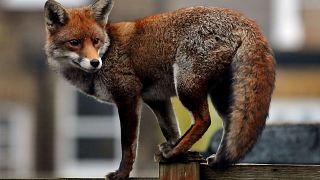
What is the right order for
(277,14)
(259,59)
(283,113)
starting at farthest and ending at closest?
(277,14) < (283,113) < (259,59)

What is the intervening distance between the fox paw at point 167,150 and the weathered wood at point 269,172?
14.3 inches

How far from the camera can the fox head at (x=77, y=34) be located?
6793 millimetres

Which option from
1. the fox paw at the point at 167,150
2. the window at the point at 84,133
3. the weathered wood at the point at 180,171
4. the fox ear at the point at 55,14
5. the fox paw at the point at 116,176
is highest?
the fox ear at the point at 55,14

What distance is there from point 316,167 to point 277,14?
2480 cm

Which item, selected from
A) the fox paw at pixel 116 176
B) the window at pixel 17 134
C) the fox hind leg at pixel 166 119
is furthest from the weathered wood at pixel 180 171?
the window at pixel 17 134

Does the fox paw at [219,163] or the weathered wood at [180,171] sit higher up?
the fox paw at [219,163]

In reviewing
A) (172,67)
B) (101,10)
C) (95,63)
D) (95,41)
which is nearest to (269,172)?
(172,67)

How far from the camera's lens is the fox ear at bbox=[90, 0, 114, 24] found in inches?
275

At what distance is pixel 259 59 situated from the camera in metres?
6.29

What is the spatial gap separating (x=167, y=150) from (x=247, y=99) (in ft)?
1.79

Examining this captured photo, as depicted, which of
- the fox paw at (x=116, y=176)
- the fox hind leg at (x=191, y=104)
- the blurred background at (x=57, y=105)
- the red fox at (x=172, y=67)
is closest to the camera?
the red fox at (x=172, y=67)

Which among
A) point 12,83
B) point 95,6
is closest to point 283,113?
point 12,83

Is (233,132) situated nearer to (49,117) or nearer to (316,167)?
(316,167)

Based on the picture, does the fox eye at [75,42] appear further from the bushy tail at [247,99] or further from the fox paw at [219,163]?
the fox paw at [219,163]
